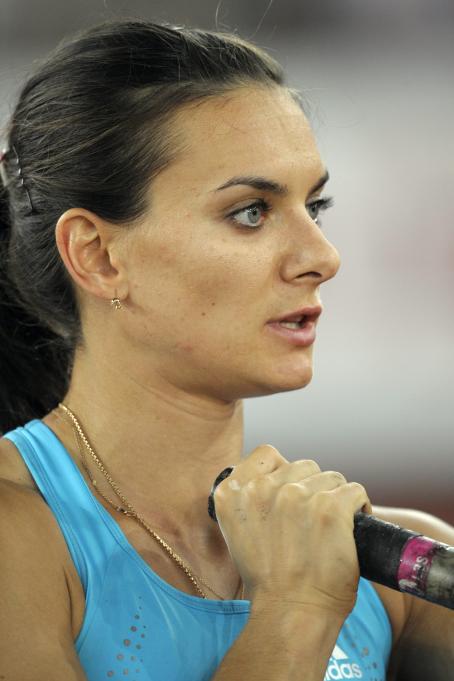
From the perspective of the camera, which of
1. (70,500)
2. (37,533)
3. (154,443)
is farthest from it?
(154,443)

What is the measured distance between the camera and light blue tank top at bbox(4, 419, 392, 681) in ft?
5.04

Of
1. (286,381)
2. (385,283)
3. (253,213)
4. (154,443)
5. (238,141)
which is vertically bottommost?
(154,443)

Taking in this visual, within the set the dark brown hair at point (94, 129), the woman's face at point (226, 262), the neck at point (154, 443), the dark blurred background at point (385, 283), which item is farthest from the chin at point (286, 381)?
the dark blurred background at point (385, 283)

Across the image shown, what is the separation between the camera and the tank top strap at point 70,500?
1.59 meters

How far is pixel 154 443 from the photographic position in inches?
69.2

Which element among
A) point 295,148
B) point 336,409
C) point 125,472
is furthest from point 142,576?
point 336,409

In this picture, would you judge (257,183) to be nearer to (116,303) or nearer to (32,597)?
(116,303)

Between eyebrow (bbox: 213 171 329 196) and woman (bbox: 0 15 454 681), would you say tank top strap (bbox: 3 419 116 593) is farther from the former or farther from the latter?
eyebrow (bbox: 213 171 329 196)

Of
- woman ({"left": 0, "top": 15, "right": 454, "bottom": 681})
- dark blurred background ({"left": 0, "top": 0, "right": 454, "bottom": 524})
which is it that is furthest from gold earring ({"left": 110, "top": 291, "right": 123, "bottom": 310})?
dark blurred background ({"left": 0, "top": 0, "right": 454, "bottom": 524})

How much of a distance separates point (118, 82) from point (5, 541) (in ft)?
2.51

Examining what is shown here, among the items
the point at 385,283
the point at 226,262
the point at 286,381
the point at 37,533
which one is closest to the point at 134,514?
the point at 37,533

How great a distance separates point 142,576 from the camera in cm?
163

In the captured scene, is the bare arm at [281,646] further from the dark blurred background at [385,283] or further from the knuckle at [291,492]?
the dark blurred background at [385,283]

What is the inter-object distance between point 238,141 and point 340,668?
84cm
